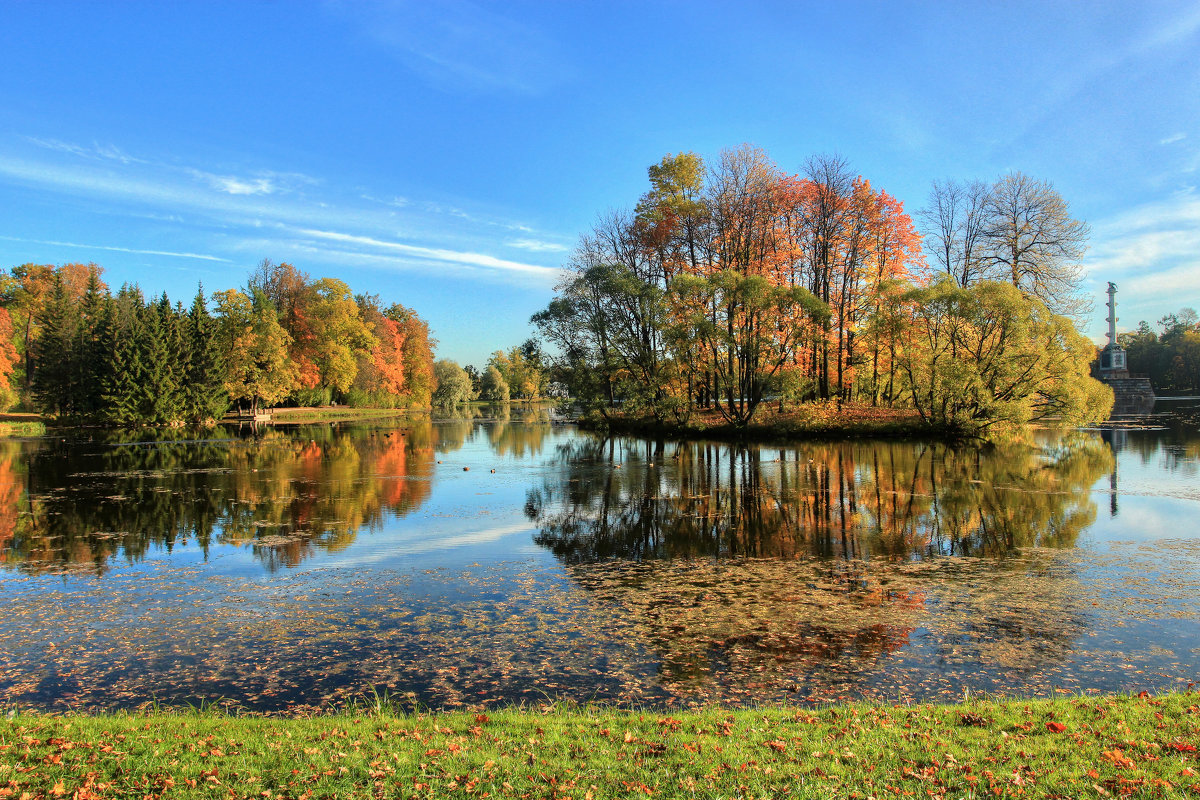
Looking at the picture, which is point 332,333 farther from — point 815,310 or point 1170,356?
point 1170,356

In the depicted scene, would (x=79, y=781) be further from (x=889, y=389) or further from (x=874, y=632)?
(x=889, y=389)

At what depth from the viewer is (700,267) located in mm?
40969

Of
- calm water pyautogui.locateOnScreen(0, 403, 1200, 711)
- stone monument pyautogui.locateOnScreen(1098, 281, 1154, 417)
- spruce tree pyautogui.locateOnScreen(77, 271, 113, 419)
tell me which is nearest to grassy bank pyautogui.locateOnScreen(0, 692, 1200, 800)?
calm water pyautogui.locateOnScreen(0, 403, 1200, 711)

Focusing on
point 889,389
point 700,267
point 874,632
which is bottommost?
point 874,632

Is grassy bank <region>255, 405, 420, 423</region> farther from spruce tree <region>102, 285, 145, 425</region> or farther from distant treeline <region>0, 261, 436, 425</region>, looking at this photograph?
spruce tree <region>102, 285, 145, 425</region>

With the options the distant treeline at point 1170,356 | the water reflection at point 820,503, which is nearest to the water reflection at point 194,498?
the water reflection at point 820,503

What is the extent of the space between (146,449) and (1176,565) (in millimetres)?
38687

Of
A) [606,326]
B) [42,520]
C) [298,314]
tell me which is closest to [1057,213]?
[606,326]

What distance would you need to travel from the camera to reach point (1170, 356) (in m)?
90.2

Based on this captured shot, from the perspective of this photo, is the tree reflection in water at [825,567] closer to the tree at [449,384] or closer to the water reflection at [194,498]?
the water reflection at [194,498]

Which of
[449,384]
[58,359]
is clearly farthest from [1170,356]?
[58,359]

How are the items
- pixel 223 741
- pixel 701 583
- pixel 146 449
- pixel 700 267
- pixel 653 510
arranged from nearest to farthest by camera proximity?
1. pixel 223 741
2. pixel 701 583
3. pixel 653 510
4. pixel 146 449
5. pixel 700 267

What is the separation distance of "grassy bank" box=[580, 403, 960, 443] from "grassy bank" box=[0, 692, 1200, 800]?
1126 inches

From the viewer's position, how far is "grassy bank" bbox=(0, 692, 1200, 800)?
13.6 ft
